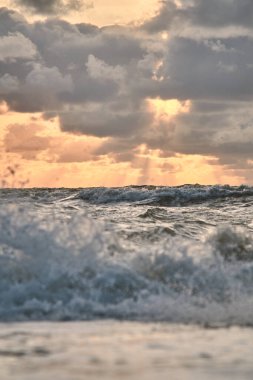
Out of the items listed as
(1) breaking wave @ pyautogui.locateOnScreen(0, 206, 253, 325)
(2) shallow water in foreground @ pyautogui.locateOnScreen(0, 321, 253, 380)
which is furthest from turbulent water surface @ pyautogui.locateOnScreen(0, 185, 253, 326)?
(2) shallow water in foreground @ pyautogui.locateOnScreen(0, 321, 253, 380)

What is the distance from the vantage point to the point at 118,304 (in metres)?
8.58

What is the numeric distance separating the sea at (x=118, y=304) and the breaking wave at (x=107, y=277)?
1 cm

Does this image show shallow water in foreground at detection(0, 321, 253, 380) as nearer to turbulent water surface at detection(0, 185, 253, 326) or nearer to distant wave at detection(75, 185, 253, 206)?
turbulent water surface at detection(0, 185, 253, 326)

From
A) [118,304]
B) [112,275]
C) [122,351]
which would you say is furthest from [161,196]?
[122,351]

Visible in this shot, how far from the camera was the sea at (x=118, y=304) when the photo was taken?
560 centimetres

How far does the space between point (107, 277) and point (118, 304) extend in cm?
90

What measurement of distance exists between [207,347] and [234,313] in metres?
2.02

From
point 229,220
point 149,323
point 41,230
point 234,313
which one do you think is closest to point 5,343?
point 149,323

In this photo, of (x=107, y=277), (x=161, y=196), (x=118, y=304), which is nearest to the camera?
(x=118, y=304)

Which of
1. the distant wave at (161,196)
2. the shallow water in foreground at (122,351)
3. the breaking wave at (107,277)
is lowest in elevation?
the shallow water in foreground at (122,351)

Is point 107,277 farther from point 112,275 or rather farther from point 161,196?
point 161,196

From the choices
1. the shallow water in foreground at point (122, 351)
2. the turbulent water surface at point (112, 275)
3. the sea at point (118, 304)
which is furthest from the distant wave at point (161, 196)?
the shallow water in foreground at point (122, 351)

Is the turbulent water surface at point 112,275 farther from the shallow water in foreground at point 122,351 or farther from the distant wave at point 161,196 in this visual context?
the distant wave at point 161,196

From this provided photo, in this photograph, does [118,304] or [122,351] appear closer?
[122,351]
